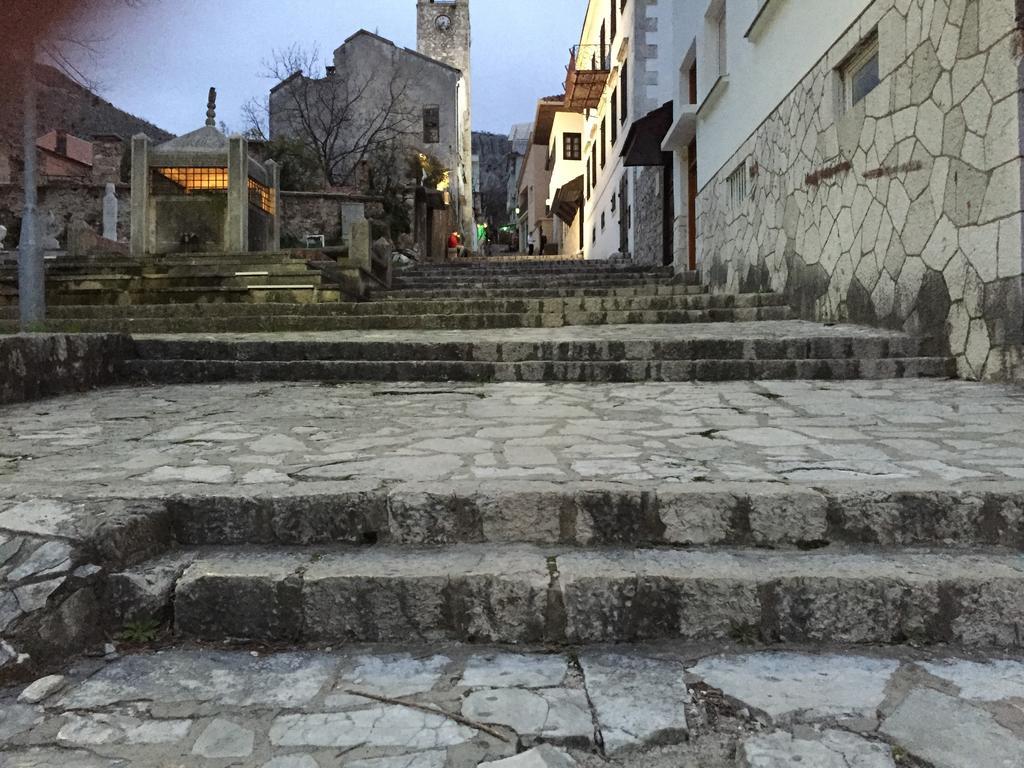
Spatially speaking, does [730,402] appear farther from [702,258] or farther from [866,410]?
[702,258]

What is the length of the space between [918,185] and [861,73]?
1.71m

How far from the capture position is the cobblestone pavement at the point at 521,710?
4.53ft

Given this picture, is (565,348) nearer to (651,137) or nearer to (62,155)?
(651,137)

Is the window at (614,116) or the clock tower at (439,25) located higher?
the clock tower at (439,25)

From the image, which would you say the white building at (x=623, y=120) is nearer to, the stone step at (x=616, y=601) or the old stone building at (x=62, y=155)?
the old stone building at (x=62, y=155)

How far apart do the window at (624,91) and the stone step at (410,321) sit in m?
11.5

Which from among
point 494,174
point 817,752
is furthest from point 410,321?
point 494,174

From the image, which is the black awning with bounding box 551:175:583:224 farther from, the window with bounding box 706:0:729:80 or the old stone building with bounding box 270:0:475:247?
the window with bounding box 706:0:729:80

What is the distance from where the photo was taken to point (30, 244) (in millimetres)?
7793


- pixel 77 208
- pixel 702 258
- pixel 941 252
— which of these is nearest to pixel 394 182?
pixel 77 208

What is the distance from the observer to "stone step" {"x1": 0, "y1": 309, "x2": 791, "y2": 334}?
24.5 feet

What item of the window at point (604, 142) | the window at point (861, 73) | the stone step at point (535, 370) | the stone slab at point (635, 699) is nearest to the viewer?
the stone slab at point (635, 699)

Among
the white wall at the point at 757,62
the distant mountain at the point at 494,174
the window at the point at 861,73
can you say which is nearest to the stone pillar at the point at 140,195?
the white wall at the point at 757,62

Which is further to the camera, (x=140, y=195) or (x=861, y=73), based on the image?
(x=140, y=195)
